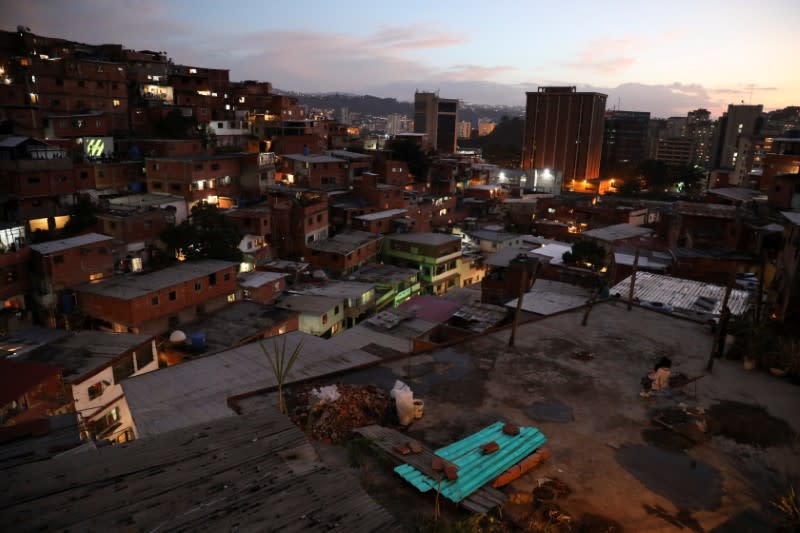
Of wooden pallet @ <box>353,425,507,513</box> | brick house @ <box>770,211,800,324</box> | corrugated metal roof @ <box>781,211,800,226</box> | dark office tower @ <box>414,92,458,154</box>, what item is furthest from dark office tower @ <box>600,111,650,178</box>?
wooden pallet @ <box>353,425,507,513</box>

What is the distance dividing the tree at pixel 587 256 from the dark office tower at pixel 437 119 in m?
69.5

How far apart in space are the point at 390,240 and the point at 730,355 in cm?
2698

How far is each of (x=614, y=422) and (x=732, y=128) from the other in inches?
4021

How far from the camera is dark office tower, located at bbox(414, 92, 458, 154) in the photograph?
3814 inches

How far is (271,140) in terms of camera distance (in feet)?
148

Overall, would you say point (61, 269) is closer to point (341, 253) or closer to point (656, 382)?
point (341, 253)

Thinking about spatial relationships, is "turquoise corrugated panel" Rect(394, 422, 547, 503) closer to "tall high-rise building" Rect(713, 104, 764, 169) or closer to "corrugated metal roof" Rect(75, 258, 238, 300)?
"corrugated metal roof" Rect(75, 258, 238, 300)

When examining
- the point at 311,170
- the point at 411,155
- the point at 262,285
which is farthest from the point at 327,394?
the point at 411,155

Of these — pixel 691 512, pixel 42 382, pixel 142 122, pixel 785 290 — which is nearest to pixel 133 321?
pixel 42 382

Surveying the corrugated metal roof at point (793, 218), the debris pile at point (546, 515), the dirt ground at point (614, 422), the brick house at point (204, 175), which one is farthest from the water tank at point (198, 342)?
the corrugated metal roof at point (793, 218)

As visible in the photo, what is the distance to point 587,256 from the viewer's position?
96.2 ft

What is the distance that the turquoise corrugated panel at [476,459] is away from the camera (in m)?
6.00

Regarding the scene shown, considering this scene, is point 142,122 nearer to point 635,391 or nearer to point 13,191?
point 13,191

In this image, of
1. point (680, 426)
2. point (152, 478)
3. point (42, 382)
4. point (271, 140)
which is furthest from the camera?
point (271, 140)
